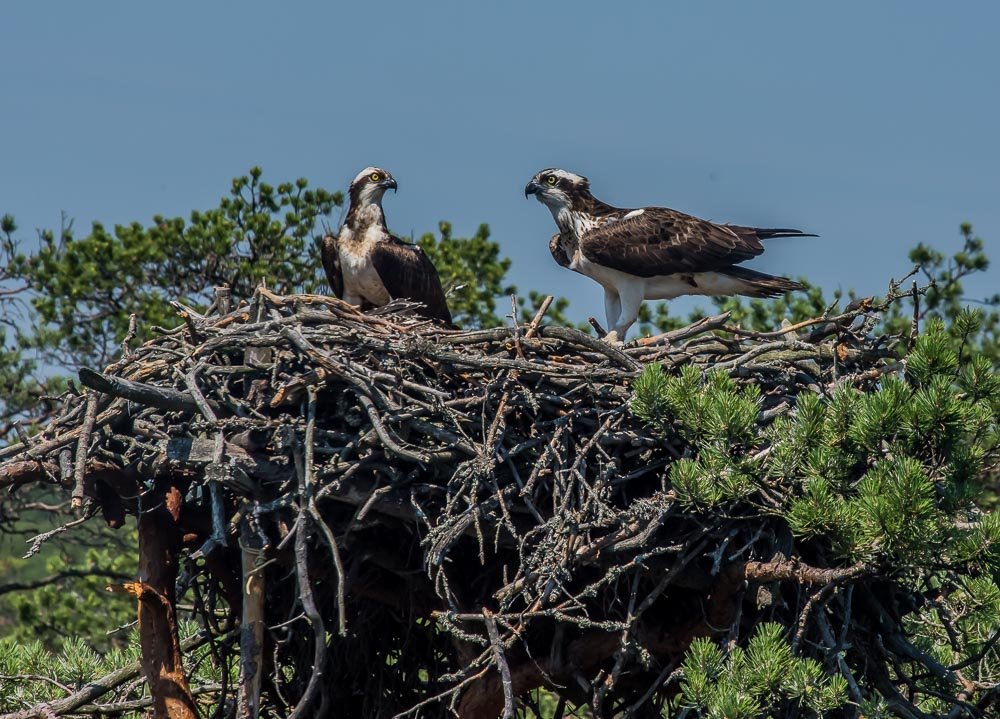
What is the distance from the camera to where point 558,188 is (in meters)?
8.66

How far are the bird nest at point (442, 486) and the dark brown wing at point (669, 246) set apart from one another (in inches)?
60.3

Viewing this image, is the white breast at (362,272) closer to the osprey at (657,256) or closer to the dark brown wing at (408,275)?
the dark brown wing at (408,275)

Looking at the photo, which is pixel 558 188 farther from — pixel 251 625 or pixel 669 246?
pixel 251 625

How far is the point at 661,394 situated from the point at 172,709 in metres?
2.70

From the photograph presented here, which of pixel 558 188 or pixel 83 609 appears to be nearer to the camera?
pixel 558 188

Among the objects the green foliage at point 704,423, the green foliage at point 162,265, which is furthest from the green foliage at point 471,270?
the green foliage at point 704,423

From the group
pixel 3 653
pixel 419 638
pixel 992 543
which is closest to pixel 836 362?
pixel 992 543

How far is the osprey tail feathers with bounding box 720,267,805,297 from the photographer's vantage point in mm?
7840

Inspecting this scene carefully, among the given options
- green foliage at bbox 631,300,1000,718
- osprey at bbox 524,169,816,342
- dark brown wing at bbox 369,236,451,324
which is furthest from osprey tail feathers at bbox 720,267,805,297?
green foliage at bbox 631,300,1000,718

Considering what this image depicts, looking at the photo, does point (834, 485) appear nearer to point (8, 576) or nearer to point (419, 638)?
point (419, 638)

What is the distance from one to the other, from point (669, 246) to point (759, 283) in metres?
0.58

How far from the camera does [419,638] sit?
6.77m

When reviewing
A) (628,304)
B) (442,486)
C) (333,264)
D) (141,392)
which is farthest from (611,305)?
(141,392)

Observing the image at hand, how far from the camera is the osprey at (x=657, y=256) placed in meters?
7.98
